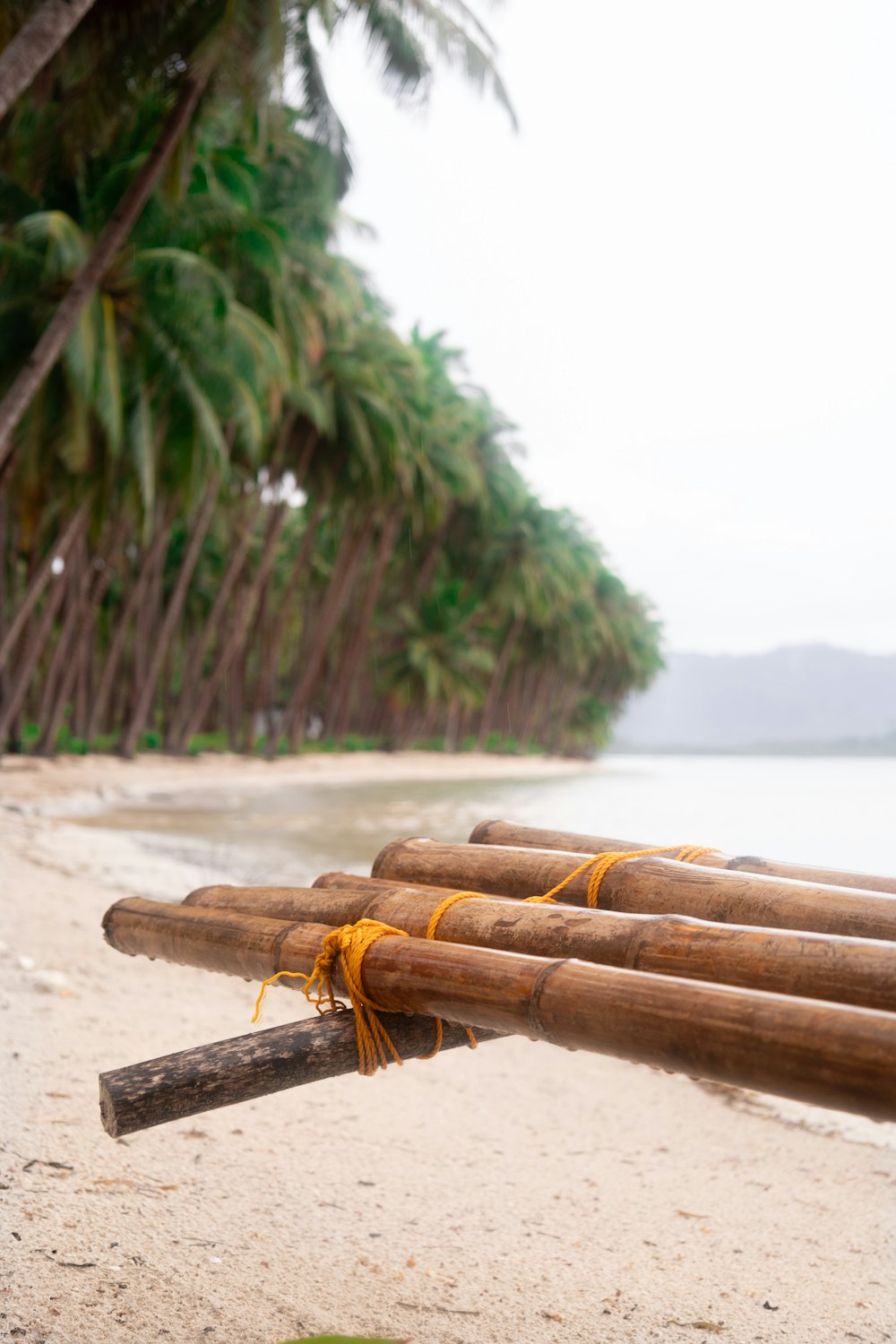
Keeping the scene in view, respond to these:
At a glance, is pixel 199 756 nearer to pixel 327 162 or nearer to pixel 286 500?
pixel 286 500

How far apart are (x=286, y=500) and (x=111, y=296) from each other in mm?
12353

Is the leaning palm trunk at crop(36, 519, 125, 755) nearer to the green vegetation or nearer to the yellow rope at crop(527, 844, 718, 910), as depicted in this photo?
the green vegetation

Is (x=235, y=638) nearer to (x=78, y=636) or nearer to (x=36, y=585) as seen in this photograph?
(x=78, y=636)

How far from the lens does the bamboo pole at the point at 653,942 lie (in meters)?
1.76

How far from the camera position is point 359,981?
2199 mm

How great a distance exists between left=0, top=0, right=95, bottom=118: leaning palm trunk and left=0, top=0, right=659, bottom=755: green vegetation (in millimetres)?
175

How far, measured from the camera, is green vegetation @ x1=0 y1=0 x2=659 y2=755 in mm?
12734

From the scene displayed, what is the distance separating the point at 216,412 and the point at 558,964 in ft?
53.0

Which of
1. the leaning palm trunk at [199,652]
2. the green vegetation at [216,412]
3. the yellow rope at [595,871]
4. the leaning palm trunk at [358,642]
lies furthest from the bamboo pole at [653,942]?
the leaning palm trunk at [358,642]

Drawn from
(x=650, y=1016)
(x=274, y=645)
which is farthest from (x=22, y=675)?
(x=650, y=1016)

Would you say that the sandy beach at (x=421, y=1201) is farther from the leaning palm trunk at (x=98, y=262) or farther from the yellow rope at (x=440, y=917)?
the leaning palm trunk at (x=98, y=262)

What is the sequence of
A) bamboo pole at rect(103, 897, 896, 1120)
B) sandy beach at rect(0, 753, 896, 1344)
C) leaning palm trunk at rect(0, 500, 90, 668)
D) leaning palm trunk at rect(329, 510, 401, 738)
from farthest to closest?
leaning palm trunk at rect(329, 510, 401, 738)
leaning palm trunk at rect(0, 500, 90, 668)
sandy beach at rect(0, 753, 896, 1344)
bamboo pole at rect(103, 897, 896, 1120)

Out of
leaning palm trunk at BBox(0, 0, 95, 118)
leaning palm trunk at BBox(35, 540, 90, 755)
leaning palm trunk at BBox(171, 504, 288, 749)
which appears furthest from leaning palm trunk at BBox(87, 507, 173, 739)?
leaning palm trunk at BBox(0, 0, 95, 118)

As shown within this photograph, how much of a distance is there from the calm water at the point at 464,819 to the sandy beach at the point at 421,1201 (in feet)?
9.88
